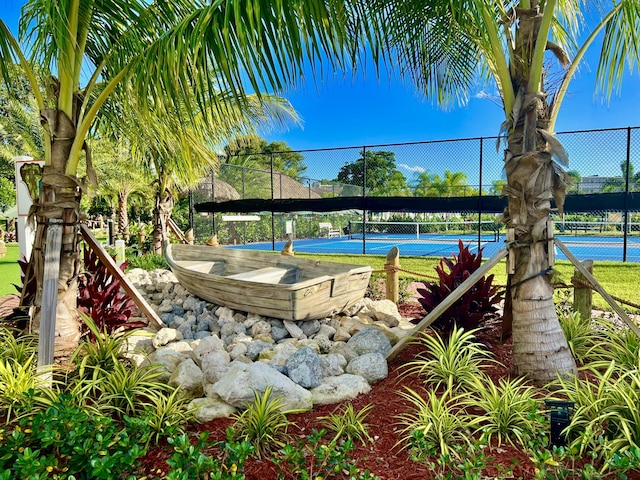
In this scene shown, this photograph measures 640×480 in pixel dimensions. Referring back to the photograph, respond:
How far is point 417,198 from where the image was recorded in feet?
36.7

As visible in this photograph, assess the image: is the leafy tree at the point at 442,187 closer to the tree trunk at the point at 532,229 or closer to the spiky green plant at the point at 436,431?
the tree trunk at the point at 532,229

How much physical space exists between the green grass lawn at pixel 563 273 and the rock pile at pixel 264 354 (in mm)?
1477

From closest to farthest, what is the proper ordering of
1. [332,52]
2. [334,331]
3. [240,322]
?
[332,52], [334,331], [240,322]

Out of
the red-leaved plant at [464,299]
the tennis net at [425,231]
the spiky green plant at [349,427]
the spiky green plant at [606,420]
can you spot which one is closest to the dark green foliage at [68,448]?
the spiky green plant at [349,427]

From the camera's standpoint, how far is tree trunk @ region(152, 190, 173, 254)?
1016 cm

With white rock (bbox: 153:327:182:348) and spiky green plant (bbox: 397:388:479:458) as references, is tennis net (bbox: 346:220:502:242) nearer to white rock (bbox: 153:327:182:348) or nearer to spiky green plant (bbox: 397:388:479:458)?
white rock (bbox: 153:327:182:348)

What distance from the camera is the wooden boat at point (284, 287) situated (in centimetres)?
427

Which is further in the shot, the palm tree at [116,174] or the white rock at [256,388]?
the palm tree at [116,174]

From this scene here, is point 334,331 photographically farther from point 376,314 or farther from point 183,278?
point 183,278

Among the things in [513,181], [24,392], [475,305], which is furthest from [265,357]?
[513,181]

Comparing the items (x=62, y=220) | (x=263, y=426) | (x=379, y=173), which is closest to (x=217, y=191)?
(x=379, y=173)

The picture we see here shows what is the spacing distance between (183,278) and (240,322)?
1.45 metres

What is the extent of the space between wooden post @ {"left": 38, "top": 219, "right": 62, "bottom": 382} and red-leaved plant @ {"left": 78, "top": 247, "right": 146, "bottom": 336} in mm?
724

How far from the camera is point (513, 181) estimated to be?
8.94 ft
